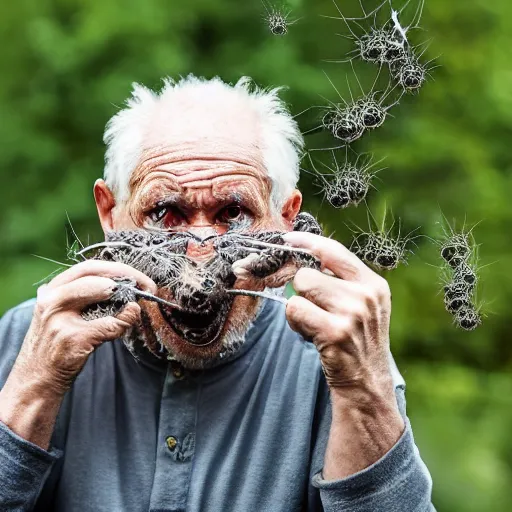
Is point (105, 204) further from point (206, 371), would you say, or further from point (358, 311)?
point (358, 311)

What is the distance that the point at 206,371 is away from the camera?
2.81 meters

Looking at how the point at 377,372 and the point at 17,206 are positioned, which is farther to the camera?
the point at 17,206

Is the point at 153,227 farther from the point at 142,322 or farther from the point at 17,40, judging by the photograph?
the point at 17,40

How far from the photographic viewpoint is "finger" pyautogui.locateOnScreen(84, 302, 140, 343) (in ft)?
7.77

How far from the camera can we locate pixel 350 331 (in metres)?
2.25

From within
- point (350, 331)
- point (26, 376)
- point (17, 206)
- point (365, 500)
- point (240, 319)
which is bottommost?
point (365, 500)

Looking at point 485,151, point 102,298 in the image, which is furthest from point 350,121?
point 485,151

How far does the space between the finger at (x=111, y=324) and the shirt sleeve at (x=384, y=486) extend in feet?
2.19

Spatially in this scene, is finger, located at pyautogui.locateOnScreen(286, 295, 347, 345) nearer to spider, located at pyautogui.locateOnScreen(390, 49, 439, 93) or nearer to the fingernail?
the fingernail

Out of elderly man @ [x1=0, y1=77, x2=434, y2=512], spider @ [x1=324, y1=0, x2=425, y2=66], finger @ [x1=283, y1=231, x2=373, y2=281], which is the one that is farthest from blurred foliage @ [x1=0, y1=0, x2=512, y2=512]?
finger @ [x1=283, y1=231, x2=373, y2=281]

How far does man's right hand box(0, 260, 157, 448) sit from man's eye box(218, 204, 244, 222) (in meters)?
0.41

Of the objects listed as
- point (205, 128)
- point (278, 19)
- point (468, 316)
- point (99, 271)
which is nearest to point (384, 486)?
point (468, 316)

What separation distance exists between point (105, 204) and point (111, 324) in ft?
2.58

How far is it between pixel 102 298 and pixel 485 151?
105 inches
